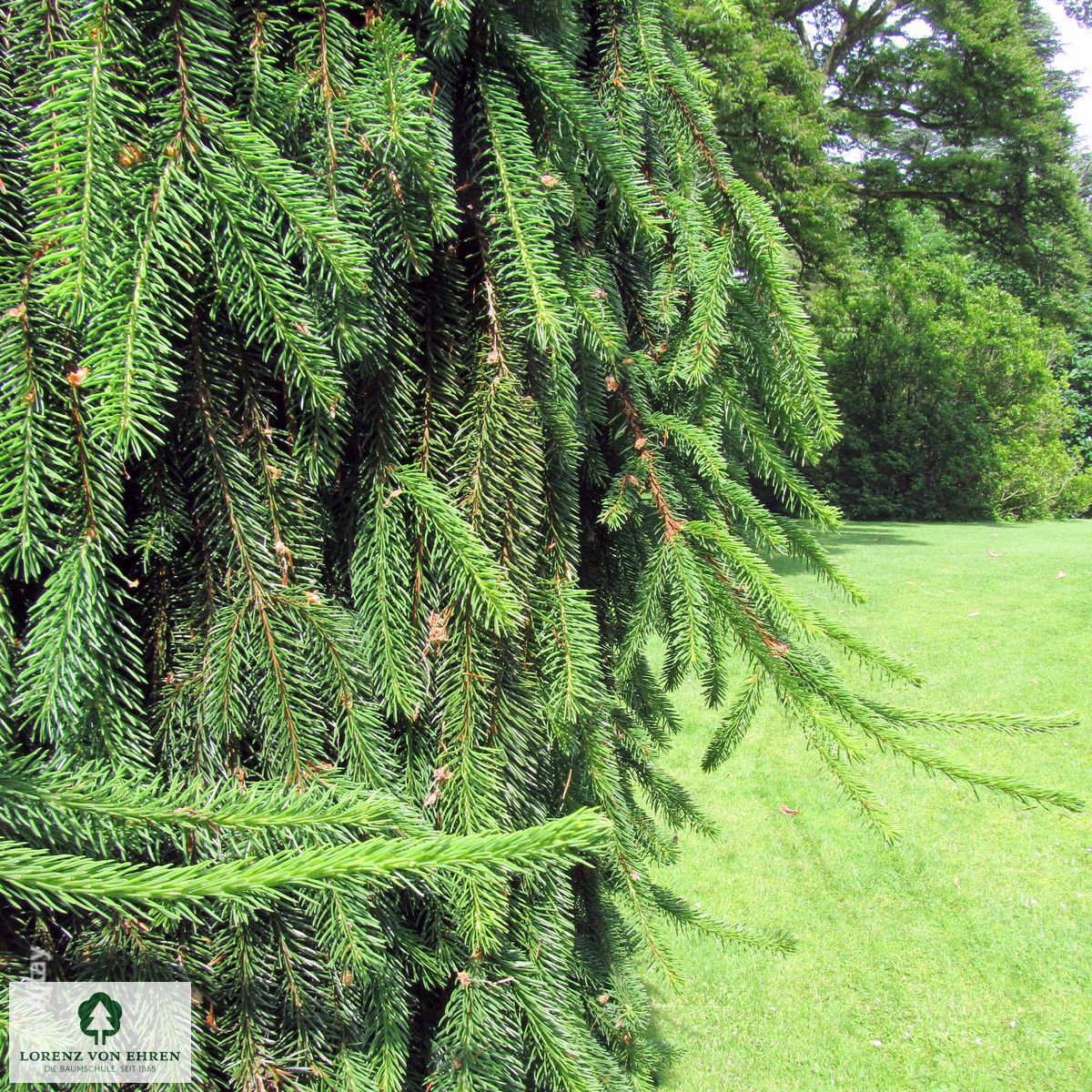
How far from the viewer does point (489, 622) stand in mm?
900

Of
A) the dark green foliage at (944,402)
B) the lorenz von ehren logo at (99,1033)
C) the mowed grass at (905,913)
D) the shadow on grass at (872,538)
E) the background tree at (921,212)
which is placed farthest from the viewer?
the dark green foliage at (944,402)

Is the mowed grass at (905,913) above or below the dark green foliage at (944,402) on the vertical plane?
below

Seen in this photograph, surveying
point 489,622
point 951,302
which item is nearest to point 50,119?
point 489,622

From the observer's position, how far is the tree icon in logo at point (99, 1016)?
0.71 meters

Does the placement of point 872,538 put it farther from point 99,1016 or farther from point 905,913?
point 99,1016

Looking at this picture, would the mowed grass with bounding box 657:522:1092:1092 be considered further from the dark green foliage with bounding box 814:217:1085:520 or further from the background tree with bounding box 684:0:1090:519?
the dark green foliage with bounding box 814:217:1085:520

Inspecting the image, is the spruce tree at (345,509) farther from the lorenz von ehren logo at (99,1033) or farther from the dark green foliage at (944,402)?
the dark green foliage at (944,402)

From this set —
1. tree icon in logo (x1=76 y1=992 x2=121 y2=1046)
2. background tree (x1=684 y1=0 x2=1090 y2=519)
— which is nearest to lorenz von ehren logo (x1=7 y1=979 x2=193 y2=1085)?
tree icon in logo (x1=76 y1=992 x2=121 y2=1046)

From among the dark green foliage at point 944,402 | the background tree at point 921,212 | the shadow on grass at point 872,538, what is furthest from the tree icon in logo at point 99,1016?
the dark green foliage at point 944,402

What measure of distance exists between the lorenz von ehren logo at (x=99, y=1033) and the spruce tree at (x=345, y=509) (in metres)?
0.02

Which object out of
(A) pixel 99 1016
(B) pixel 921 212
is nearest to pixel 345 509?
(A) pixel 99 1016

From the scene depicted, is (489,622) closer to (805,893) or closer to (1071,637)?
(805,893)

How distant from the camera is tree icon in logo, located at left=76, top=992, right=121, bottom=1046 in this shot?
709 millimetres

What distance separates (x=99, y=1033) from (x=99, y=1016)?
0.01 metres
